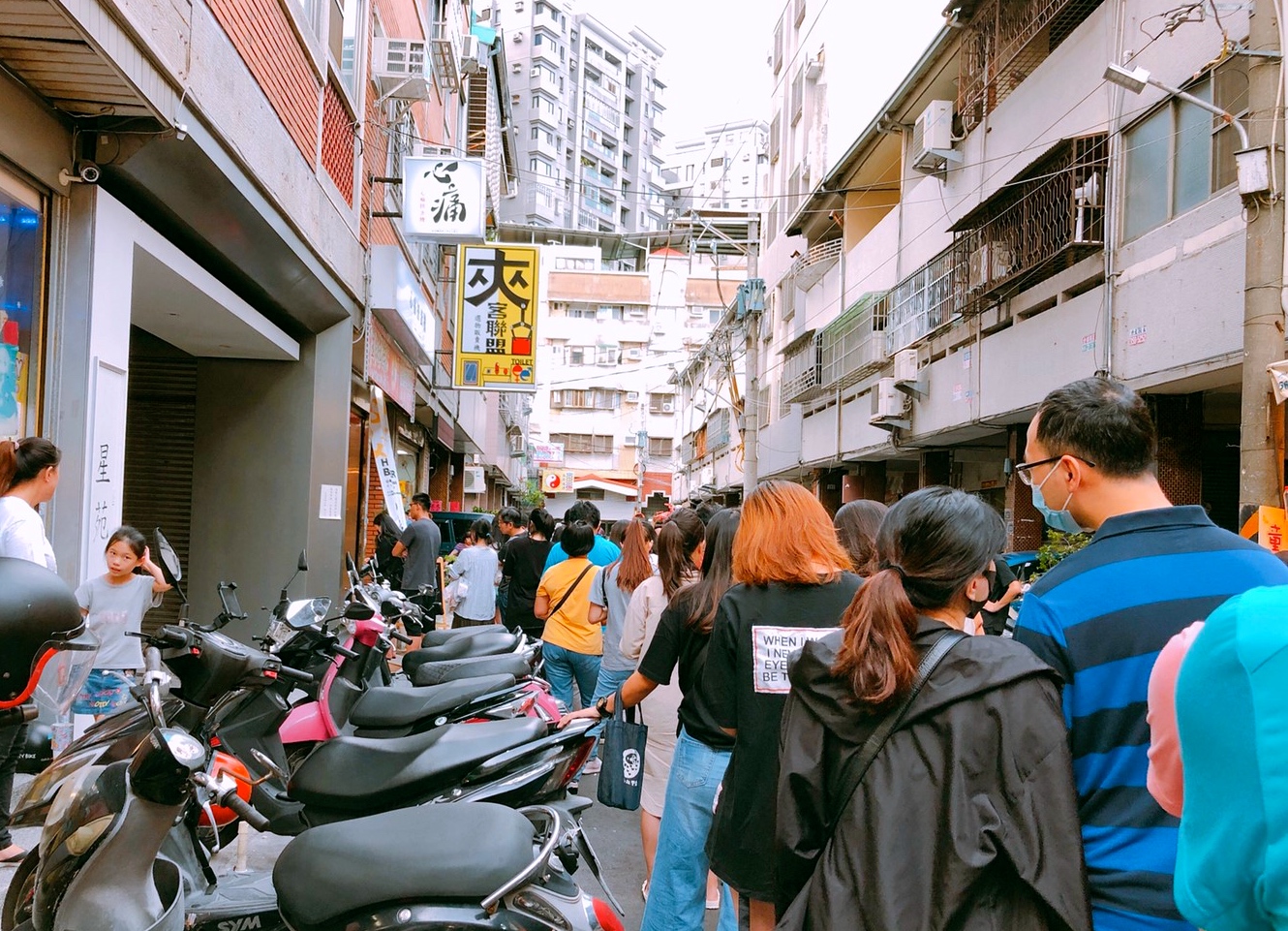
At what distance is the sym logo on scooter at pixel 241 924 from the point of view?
3.39 m

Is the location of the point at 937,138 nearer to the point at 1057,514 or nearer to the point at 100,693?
the point at 100,693

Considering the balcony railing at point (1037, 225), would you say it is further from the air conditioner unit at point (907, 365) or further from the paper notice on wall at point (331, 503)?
the paper notice on wall at point (331, 503)

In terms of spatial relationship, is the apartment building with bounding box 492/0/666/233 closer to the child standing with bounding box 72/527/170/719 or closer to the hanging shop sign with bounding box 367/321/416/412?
the hanging shop sign with bounding box 367/321/416/412

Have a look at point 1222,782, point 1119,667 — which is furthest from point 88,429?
point 1222,782

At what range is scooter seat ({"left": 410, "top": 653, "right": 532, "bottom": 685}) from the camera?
21.3 feet

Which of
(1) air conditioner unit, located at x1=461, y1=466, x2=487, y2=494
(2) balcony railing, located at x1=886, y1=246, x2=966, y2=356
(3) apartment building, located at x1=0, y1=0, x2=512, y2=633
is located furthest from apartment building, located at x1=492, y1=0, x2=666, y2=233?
(3) apartment building, located at x1=0, y1=0, x2=512, y2=633

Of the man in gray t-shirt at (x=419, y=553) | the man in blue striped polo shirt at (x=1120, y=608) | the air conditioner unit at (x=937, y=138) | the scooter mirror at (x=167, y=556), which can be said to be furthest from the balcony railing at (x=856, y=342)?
the man in blue striped polo shirt at (x=1120, y=608)

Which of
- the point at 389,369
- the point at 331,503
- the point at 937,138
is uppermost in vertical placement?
the point at 937,138

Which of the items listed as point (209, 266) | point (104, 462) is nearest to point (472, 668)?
point (104, 462)

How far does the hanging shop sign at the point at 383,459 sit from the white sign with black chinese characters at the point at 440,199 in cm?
241

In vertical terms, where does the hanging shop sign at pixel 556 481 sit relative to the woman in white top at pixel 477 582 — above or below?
above

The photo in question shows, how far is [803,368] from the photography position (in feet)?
84.4

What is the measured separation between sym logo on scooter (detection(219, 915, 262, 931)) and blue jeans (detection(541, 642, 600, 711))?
3909 millimetres

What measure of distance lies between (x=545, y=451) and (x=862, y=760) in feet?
182
